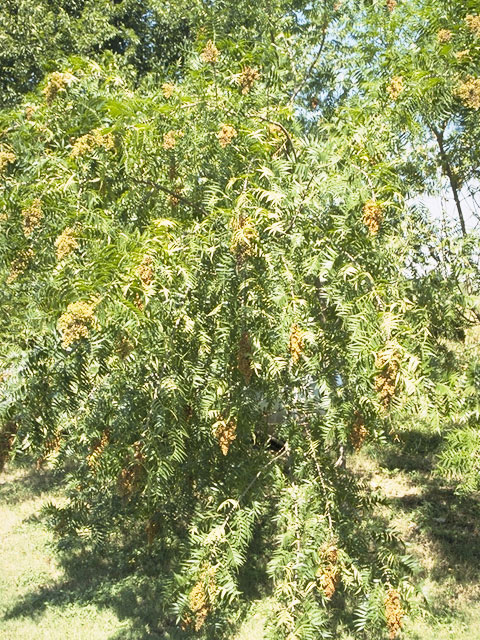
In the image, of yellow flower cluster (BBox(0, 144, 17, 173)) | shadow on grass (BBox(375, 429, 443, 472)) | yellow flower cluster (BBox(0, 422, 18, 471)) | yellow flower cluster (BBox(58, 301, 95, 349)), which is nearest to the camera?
yellow flower cluster (BBox(58, 301, 95, 349))

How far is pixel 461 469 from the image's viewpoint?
433 centimetres

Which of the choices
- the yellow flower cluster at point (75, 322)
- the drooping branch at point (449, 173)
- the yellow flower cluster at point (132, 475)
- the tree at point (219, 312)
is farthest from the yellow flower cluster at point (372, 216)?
the drooping branch at point (449, 173)

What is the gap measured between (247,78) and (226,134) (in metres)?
0.61

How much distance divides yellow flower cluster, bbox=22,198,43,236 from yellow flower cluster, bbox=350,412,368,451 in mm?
1959

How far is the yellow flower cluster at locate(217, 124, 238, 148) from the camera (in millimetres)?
4043

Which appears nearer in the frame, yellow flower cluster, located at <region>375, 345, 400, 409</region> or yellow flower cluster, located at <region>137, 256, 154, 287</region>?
yellow flower cluster, located at <region>375, 345, 400, 409</region>

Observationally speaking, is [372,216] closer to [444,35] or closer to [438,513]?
[444,35]

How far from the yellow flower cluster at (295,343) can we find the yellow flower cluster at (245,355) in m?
0.31

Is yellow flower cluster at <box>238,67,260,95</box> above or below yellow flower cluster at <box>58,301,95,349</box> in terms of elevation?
above

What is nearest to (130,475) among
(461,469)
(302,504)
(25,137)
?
(302,504)

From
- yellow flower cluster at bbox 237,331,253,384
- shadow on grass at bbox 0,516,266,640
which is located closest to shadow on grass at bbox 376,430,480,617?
shadow on grass at bbox 0,516,266,640

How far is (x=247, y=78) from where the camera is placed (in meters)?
4.46

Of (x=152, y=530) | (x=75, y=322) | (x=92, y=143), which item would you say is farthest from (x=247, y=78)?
(x=152, y=530)

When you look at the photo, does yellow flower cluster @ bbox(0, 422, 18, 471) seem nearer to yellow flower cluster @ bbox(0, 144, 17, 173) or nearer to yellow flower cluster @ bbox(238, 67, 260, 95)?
yellow flower cluster @ bbox(0, 144, 17, 173)
